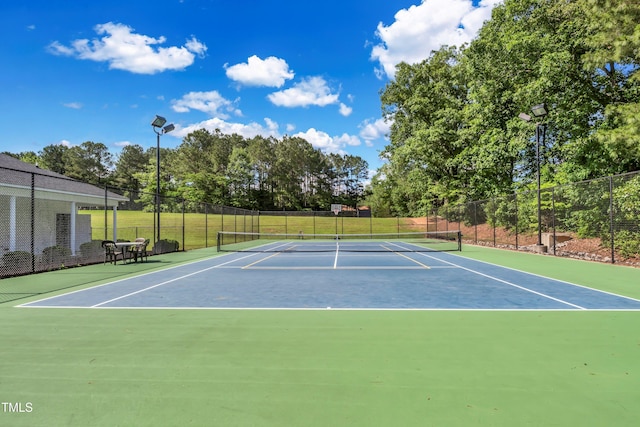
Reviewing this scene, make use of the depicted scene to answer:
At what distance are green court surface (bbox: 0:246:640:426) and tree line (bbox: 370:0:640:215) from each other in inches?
482

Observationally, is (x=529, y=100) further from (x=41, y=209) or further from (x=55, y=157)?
(x=55, y=157)

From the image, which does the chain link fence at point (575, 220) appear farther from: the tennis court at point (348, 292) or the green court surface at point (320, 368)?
the green court surface at point (320, 368)

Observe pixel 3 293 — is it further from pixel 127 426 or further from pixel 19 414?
pixel 127 426

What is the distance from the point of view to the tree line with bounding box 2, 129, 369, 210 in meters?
61.8

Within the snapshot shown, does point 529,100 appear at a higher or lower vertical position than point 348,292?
higher

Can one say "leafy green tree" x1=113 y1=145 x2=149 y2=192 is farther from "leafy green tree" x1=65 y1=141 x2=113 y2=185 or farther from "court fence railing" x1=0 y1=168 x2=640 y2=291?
"court fence railing" x1=0 y1=168 x2=640 y2=291

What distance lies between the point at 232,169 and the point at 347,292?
2354 inches

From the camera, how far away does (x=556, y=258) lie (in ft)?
47.0

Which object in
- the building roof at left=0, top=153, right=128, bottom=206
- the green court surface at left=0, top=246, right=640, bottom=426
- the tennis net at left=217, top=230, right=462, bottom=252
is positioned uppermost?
the building roof at left=0, top=153, right=128, bottom=206

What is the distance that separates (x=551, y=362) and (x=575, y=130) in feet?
70.0

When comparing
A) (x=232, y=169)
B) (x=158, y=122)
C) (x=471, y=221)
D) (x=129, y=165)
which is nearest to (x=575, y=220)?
(x=471, y=221)

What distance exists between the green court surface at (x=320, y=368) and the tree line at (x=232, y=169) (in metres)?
54.2

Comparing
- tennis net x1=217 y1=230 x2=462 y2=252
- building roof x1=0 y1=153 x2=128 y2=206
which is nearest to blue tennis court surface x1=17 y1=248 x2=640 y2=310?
tennis net x1=217 y1=230 x2=462 y2=252

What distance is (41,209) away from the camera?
15.6 m
